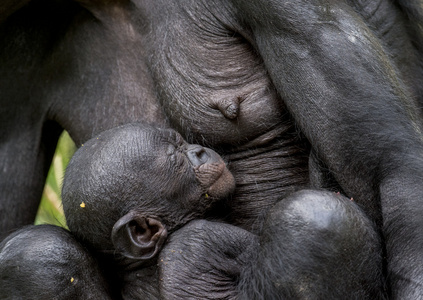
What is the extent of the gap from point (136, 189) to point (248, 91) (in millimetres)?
661

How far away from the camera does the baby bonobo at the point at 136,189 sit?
346cm

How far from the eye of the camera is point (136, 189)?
11.4ft

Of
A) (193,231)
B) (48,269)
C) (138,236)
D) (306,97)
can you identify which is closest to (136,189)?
(138,236)

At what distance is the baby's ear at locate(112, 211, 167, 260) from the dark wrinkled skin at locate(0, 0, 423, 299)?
425 mm

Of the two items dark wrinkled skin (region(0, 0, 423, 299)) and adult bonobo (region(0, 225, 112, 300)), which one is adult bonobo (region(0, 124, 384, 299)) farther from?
dark wrinkled skin (region(0, 0, 423, 299))

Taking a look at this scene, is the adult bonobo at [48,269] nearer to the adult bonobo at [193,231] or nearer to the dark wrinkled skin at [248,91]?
the adult bonobo at [193,231]

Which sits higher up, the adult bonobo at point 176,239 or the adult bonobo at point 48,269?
the adult bonobo at point 176,239

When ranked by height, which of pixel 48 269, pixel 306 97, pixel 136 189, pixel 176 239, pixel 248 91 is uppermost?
pixel 306 97

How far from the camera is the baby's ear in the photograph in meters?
3.41

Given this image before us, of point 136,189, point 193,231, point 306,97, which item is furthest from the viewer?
point 136,189

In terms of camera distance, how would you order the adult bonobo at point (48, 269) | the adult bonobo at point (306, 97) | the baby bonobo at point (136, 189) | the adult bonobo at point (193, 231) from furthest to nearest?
the baby bonobo at point (136, 189), the adult bonobo at point (48, 269), the adult bonobo at point (306, 97), the adult bonobo at point (193, 231)

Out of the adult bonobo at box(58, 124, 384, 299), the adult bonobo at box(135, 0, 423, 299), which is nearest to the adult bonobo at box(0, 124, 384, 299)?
the adult bonobo at box(58, 124, 384, 299)

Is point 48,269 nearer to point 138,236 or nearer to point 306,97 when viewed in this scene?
point 138,236

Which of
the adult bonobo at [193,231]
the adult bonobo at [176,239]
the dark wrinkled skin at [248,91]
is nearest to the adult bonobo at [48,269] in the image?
the adult bonobo at [176,239]
